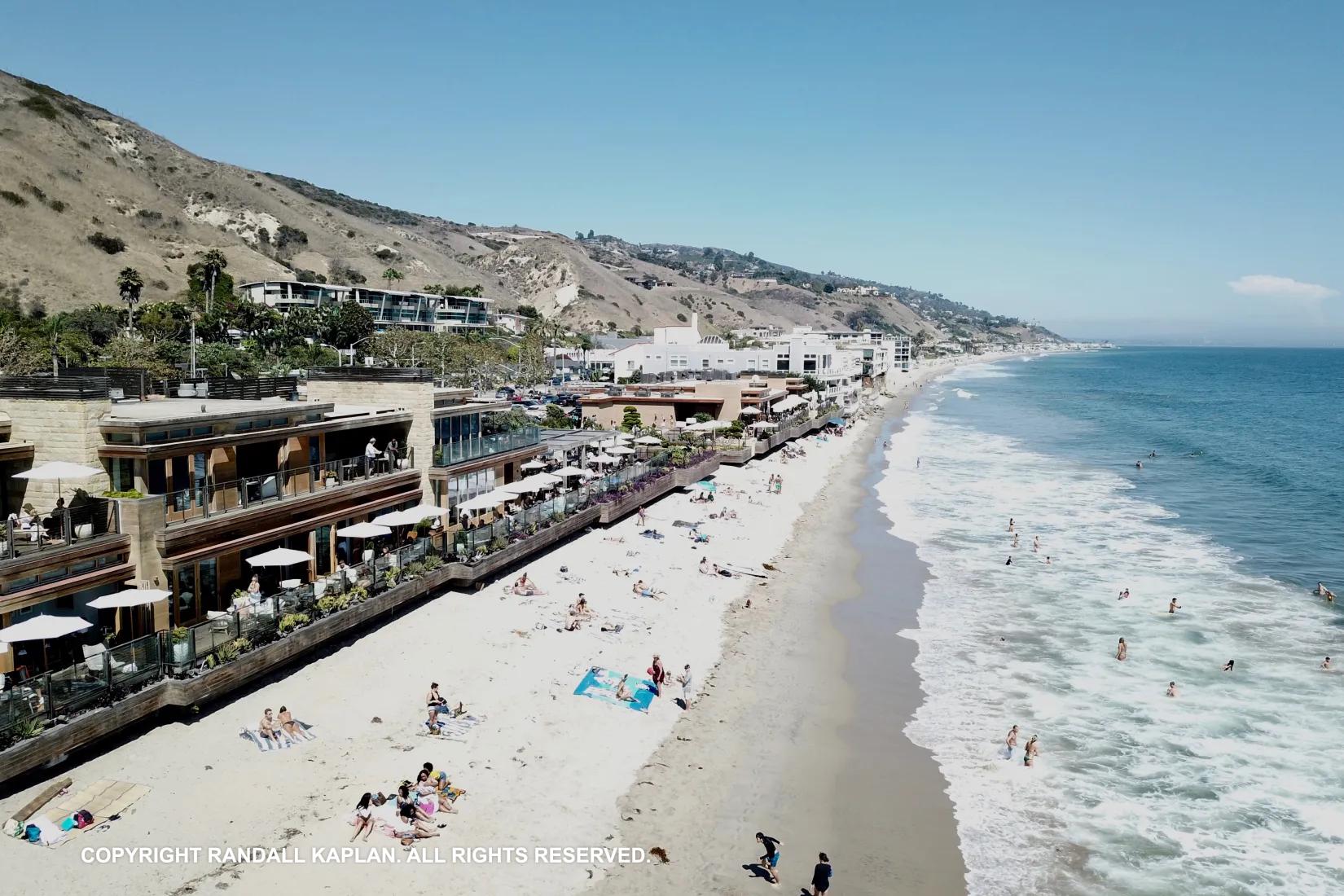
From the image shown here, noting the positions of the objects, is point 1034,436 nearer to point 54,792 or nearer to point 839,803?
point 839,803

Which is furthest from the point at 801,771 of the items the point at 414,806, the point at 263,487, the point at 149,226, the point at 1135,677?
the point at 149,226

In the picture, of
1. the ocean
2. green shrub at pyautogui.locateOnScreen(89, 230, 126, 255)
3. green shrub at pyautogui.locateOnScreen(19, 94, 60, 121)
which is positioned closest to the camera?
the ocean

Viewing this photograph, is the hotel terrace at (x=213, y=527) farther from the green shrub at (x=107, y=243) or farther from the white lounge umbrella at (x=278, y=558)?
the green shrub at (x=107, y=243)

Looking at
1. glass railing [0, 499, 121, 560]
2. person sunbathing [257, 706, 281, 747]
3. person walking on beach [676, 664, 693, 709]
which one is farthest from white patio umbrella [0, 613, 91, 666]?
person walking on beach [676, 664, 693, 709]

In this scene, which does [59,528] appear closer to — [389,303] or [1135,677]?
[1135,677]

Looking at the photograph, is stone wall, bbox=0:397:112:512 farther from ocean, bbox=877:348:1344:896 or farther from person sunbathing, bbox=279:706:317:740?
ocean, bbox=877:348:1344:896

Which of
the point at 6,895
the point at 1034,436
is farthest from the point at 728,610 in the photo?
the point at 1034,436

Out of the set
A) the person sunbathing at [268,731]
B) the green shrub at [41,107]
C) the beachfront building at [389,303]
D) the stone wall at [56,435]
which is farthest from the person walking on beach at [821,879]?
the green shrub at [41,107]
